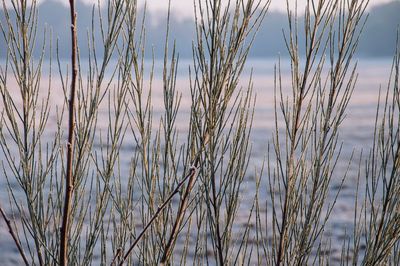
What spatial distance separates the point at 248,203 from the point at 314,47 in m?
17.6

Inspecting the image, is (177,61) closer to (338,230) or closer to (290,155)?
(290,155)

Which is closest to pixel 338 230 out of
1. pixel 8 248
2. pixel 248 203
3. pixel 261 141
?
pixel 248 203

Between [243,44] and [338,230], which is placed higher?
[243,44]

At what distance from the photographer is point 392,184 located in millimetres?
2350

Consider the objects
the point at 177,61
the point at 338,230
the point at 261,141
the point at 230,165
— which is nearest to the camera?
the point at 177,61

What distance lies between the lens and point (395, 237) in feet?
7.17

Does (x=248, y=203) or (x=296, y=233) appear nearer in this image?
(x=296, y=233)

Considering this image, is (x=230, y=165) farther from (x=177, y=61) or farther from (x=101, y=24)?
(x=101, y=24)

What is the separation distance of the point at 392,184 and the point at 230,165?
65 cm

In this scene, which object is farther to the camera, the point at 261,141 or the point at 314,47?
the point at 261,141

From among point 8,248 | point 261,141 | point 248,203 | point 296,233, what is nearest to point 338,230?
point 248,203

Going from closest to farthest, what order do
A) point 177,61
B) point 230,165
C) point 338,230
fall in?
point 177,61 < point 230,165 < point 338,230

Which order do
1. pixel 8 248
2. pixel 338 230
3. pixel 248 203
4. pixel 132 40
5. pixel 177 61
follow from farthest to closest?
pixel 248 203 → pixel 338 230 → pixel 8 248 → pixel 132 40 → pixel 177 61

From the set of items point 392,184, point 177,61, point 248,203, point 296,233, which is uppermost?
point 177,61
